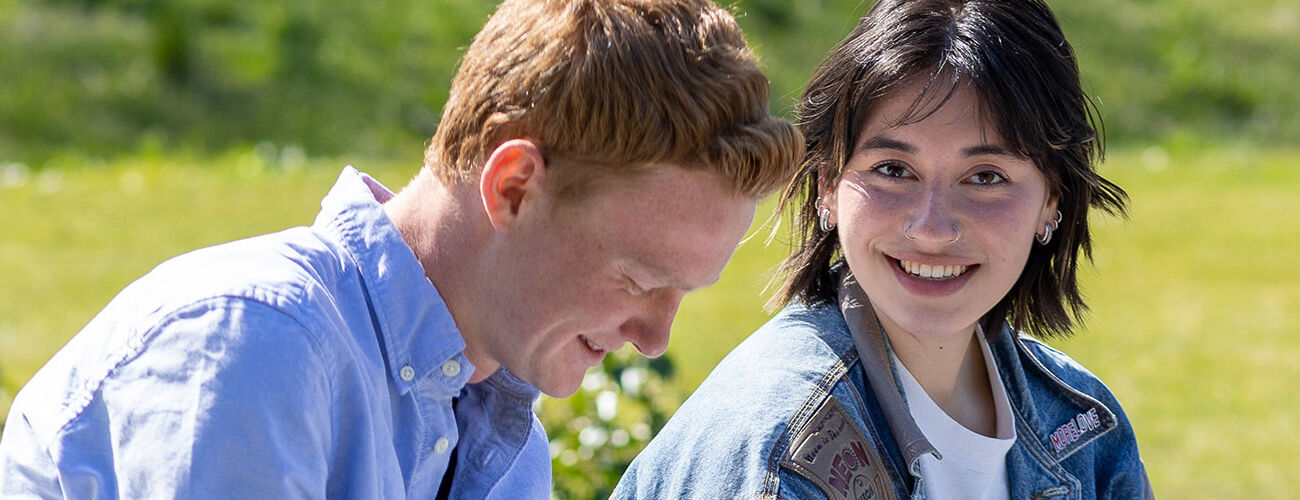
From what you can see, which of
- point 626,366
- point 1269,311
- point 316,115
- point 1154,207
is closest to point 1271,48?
point 1154,207

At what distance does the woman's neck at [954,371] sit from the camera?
2.47m

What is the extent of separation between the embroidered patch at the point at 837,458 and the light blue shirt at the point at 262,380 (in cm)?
53

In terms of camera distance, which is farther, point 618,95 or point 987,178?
point 987,178

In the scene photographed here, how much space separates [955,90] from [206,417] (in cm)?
135

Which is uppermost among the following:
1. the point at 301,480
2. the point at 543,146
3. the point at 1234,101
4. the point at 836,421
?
the point at 1234,101

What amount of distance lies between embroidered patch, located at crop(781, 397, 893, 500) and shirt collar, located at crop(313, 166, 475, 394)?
1.87 feet

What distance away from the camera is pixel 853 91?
2.46 meters

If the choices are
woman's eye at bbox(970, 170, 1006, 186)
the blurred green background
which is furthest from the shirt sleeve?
the blurred green background

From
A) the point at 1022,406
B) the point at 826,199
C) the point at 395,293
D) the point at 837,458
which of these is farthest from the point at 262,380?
the point at 1022,406

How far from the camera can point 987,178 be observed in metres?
2.41

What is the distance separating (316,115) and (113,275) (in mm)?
3428

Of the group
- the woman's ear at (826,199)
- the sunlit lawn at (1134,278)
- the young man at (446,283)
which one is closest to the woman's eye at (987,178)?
the woman's ear at (826,199)

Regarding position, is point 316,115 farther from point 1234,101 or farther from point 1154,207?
point 1234,101

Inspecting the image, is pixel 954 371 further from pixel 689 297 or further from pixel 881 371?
pixel 689 297
